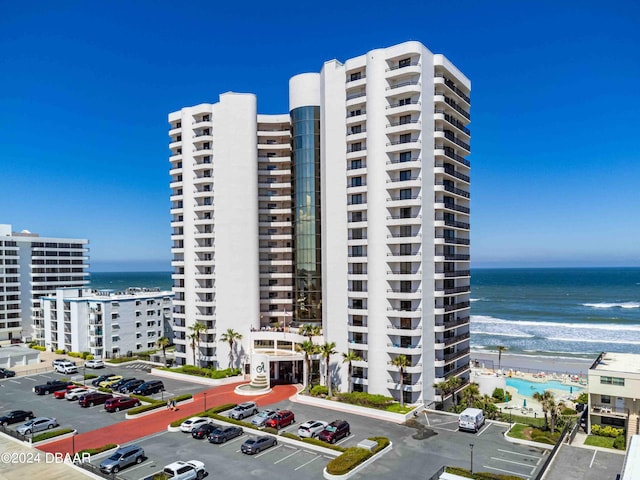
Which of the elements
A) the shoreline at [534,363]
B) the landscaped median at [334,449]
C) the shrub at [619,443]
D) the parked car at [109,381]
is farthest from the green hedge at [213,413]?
the shoreline at [534,363]

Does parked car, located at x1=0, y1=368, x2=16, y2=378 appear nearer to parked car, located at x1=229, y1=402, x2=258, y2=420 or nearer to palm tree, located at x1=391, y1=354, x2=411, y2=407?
parked car, located at x1=229, y1=402, x2=258, y2=420

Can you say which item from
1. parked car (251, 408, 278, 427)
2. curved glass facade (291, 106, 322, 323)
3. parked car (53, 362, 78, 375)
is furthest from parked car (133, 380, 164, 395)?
curved glass facade (291, 106, 322, 323)

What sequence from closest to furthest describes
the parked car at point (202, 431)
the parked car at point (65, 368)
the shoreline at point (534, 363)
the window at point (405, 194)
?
the parked car at point (202, 431)
the window at point (405, 194)
the parked car at point (65, 368)
the shoreline at point (534, 363)

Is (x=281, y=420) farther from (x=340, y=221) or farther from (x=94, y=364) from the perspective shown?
(x=94, y=364)

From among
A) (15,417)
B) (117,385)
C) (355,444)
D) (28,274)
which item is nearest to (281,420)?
(355,444)

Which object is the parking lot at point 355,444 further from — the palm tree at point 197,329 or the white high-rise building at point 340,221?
the palm tree at point 197,329

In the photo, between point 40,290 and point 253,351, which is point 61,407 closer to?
point 253,351
